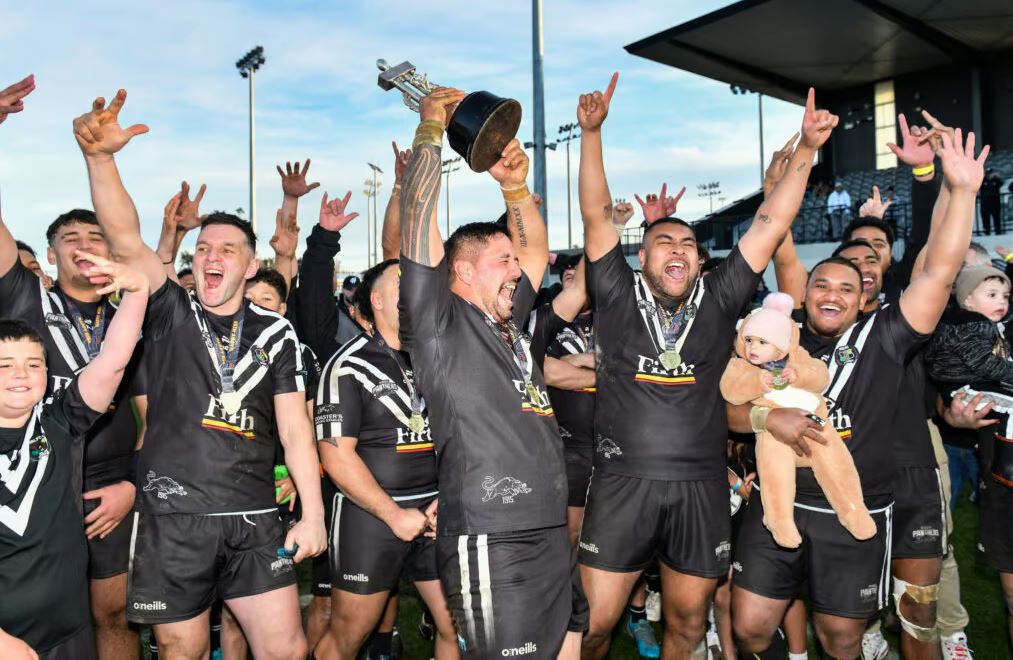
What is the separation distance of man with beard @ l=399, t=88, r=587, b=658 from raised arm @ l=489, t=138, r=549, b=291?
0.78m

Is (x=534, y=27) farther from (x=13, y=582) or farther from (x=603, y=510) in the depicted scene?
(x=13, y=582)

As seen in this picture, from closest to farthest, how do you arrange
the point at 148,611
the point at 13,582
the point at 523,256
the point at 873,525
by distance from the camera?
the point at 13,582 < the point at 148,611 < the point at 873,525 < the point at 523,256

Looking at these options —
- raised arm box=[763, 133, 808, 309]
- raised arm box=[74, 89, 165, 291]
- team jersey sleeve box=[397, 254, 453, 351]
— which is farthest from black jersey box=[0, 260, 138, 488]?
raised arm box=[763, 133, 808, 309]

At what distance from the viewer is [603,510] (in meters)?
4.52

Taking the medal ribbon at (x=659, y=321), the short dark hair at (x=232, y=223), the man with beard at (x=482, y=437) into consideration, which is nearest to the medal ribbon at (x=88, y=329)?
Result: the short dark hair at (x=232, y=223)

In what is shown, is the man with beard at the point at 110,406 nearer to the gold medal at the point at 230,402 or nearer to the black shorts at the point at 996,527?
the gold medal at the point at 230,402

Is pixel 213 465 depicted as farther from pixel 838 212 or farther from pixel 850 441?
pixel 838 212

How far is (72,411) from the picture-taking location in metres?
3.55

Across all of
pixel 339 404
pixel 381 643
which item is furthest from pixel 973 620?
pixel 339 404

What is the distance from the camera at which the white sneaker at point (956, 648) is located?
16.7ft

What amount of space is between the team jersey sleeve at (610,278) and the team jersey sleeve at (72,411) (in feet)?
8.66

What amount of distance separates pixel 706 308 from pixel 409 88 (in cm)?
213

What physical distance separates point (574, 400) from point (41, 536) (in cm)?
362

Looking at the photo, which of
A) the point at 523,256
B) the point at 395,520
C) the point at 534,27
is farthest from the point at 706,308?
the point at 534,27
